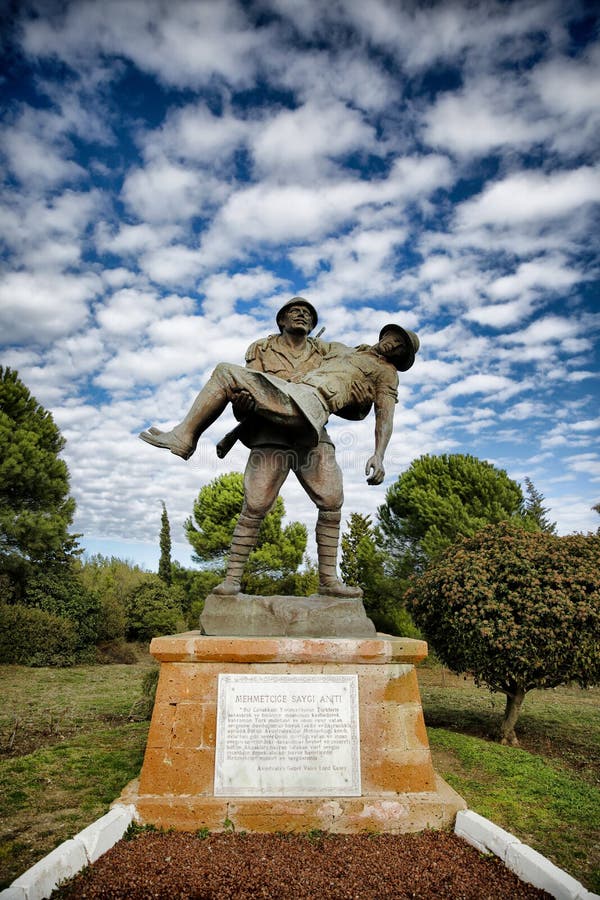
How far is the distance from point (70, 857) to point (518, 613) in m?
5.80

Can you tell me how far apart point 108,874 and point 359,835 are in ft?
4.56

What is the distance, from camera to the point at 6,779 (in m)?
4.25

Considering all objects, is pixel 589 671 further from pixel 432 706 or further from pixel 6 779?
pixel 6 779

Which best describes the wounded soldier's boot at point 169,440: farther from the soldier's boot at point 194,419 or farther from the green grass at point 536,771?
the green grass at point 536,771

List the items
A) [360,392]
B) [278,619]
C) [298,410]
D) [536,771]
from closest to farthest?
1. [278,619]
2. [298,410]
3. [360,392]
4. [536,771]

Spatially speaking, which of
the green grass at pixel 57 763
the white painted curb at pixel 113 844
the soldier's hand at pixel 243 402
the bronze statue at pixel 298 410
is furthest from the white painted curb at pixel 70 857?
the soldier's hand at pixel 243 402

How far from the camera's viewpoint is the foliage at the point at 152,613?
1727 cm

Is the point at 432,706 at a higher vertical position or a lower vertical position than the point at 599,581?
lower

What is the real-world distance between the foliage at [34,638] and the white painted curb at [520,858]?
46.1 feet

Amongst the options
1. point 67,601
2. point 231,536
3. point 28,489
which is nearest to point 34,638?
point 67,601

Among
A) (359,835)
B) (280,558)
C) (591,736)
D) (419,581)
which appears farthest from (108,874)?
(280,558)

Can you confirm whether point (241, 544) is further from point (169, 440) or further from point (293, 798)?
point (293, 798)

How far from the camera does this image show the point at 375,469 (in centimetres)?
438

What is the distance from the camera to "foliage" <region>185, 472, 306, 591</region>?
18.2 metres
